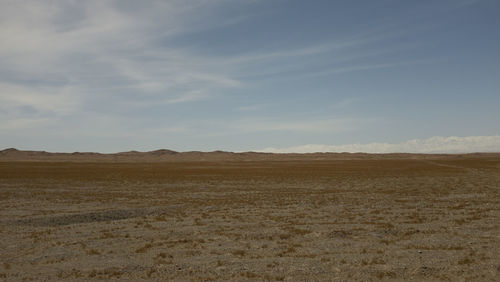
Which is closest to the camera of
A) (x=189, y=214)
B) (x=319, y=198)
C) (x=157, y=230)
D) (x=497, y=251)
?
(x=497, y=251)

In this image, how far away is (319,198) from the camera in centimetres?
3397

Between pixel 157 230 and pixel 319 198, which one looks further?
pixel 319 198

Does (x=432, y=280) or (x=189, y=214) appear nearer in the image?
(x=432, y=280)

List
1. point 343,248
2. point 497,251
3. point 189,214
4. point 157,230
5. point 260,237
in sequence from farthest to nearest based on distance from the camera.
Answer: point 189,214 → point 157,230 → point 260,237 → point 343,248 → point 497,251

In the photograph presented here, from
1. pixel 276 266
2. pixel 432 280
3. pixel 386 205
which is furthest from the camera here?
pixel 386 205

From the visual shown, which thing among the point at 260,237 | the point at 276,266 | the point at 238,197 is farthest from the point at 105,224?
the point at 238,197

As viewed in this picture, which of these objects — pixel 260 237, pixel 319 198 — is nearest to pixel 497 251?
pixel 260 237

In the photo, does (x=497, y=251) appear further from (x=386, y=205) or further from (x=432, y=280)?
(x=386, y=205)

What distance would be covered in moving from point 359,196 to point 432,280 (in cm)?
2437

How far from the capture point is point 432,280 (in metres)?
11.4

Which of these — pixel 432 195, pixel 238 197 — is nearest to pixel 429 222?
pixel 432 195

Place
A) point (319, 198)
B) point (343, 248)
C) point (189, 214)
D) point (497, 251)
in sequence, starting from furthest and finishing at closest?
point (319, 198) → point (189, 214) → point (343, 248) → point (497, 251)

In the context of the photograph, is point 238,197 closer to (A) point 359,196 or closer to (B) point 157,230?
(A) point 359,196

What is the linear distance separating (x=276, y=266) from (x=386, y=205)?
17868mm
